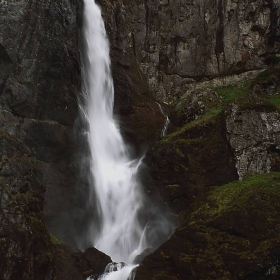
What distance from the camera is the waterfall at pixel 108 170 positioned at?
16.8 meters

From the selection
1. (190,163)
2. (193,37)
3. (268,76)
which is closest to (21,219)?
(190,163)

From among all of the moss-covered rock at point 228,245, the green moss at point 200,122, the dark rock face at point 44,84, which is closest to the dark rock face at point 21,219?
the dark rock face at point 44,84

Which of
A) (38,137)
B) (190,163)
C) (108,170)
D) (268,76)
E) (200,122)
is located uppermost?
(268,76)

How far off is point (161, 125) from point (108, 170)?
5269mm

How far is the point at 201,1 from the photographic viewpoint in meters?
30.2

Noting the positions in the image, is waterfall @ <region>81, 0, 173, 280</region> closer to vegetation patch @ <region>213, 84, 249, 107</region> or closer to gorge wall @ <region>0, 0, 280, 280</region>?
gorge wall @ <region>0, 0, 280, 280</region>

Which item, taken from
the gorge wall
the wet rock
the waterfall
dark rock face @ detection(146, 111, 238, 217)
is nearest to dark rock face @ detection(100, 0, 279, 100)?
the gorge wall

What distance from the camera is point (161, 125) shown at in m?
23.5

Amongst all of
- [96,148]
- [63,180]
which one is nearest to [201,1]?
[96,148]

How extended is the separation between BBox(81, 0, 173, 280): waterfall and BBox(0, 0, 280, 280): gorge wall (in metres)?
0.76

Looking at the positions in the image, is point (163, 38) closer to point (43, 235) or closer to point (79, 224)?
point (79, 224)

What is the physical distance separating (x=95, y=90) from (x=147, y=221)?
8966mm

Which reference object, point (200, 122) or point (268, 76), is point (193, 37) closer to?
point (268, 76)

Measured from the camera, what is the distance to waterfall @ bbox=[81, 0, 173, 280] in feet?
55.1
